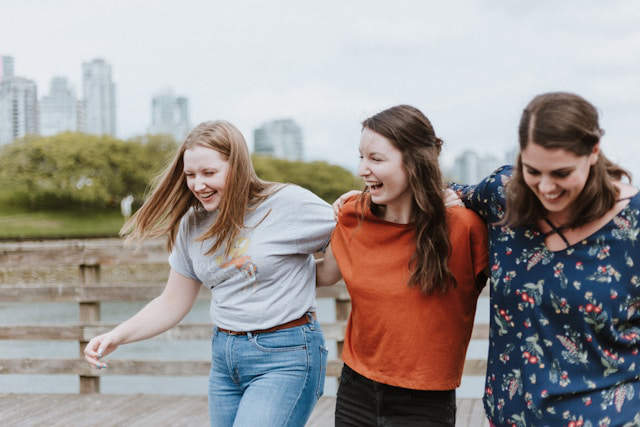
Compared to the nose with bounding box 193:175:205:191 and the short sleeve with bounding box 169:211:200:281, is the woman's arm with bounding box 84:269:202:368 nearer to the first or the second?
the short sleeve with bounding box 169:211:200:281

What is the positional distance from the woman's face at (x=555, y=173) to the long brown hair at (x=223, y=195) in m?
0.92

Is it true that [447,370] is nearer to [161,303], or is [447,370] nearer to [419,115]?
[419,115]

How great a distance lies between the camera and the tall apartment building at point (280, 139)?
12225 cm

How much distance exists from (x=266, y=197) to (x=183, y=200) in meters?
0.28

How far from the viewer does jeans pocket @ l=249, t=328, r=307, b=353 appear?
2.36 metres

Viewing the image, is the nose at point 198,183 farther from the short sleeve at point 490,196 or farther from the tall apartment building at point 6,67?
the tall apartment building at point 6,67

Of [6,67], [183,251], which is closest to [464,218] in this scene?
[183,251]

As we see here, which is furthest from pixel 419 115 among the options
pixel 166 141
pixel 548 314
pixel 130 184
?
pixel 166 141

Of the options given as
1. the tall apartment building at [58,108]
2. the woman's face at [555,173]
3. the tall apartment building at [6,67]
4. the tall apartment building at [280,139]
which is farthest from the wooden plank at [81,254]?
the tall apartment building at [280,139]

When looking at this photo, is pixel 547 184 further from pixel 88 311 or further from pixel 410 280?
pixel 88 311

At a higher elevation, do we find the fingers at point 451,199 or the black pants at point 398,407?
the fingers at point 451,199

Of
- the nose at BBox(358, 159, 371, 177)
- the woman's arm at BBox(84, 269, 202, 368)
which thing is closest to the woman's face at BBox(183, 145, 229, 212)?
the woman's arm at BBox(84, 269, 202, 368)

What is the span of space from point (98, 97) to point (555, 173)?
107m

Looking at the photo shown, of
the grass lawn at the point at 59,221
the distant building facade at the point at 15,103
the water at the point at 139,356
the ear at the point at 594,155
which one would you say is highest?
the ear at the point at 594,155
